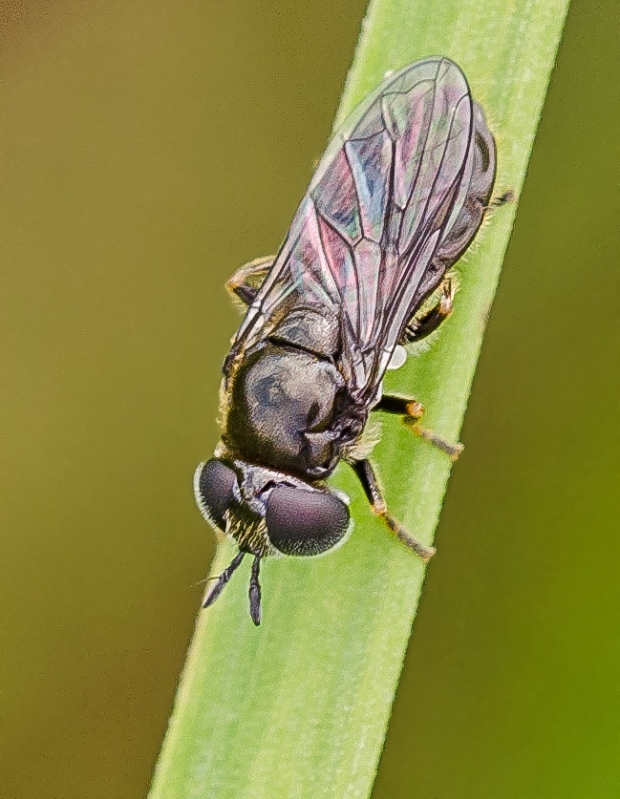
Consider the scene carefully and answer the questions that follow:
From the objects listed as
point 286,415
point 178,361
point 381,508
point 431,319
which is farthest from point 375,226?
point 178,361

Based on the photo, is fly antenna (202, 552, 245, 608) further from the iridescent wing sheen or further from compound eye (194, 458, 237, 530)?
the iridescent wing sheen

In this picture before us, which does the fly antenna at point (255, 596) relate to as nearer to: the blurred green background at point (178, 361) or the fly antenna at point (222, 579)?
the fly antenna at point (222, 579)

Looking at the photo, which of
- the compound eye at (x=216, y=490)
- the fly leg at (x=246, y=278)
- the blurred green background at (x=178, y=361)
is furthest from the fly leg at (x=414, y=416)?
the blurred green background at (x=178, y=361)

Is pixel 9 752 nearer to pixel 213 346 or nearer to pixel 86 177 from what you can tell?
pixel 213 346

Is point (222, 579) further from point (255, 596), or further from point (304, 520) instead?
Result: point (304, 520)

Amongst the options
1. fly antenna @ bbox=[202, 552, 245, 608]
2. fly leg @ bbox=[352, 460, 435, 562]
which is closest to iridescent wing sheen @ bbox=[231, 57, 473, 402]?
fly leg @ bbox=[352, 460, 435, 562]

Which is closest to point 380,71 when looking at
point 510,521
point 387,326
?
point 387,326
